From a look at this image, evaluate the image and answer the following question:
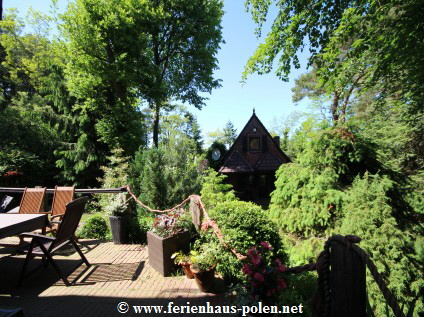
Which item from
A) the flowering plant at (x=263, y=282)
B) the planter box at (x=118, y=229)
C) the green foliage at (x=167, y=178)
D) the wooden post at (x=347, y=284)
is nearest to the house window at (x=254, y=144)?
the green foliage at (x=167, y=178)

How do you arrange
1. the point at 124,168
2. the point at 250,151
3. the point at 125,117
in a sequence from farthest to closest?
the point at 250,151
the point at 125,117
the point at 124,168

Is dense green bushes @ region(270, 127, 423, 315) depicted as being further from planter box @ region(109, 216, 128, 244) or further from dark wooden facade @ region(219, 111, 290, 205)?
dark wooden facade @ region(219, 111, 290, 205)

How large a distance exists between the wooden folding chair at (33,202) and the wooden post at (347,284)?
5858 mm

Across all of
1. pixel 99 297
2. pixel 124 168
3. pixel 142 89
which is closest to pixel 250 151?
pixel 142 89

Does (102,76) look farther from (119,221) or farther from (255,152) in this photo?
(255,152)

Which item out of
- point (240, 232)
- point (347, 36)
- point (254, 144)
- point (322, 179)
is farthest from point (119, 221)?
point (254, 144)

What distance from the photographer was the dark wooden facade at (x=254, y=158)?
1872 cm

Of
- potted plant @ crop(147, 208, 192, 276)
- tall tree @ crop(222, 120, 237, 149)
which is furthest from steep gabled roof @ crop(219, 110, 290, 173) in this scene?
tall tree @ crop(222, 120, 237, 149)

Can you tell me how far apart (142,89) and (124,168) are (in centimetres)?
825

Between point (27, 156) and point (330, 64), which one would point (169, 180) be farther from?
point (27, 156)

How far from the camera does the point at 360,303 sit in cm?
111

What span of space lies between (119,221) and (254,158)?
596 inches

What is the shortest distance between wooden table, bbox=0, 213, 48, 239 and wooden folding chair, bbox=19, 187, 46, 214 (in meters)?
1.23

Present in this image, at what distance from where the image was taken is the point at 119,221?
17.1 ft
